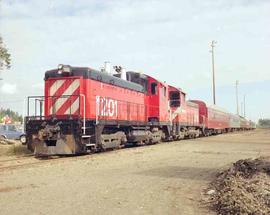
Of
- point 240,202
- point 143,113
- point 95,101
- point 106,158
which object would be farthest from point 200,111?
point 240,202

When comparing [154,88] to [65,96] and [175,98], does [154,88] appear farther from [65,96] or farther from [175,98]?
[65,96]

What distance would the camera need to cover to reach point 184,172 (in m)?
11.5

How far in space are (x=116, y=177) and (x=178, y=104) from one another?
20.2 metres

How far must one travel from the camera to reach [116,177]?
1034cm

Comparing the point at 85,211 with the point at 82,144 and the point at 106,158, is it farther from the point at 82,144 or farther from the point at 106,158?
the point at 82,144

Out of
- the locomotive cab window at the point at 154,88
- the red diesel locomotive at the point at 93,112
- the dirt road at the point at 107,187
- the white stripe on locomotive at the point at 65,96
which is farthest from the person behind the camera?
the locomotive cab window at the point at 154,88

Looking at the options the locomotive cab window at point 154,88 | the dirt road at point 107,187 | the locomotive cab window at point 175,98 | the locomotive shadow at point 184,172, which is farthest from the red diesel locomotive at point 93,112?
the locomotive shadow at point 184,172

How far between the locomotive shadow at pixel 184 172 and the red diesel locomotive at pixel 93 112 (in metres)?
4.99

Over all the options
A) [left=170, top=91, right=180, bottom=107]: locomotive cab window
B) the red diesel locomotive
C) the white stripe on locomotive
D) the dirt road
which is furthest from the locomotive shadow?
[left=170, top=91, right=180, bottom=107]: locomotive cab window

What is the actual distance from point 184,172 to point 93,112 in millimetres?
7108

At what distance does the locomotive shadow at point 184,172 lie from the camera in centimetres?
1061

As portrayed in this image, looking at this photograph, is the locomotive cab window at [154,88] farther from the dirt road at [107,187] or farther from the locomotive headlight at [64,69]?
the dirt road at [107,187]

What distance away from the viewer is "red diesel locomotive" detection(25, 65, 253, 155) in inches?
638

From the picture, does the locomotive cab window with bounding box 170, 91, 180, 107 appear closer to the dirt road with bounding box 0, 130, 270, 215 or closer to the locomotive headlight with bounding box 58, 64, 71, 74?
the locomotive headlight with bounding box 58, 64, 71, 74
